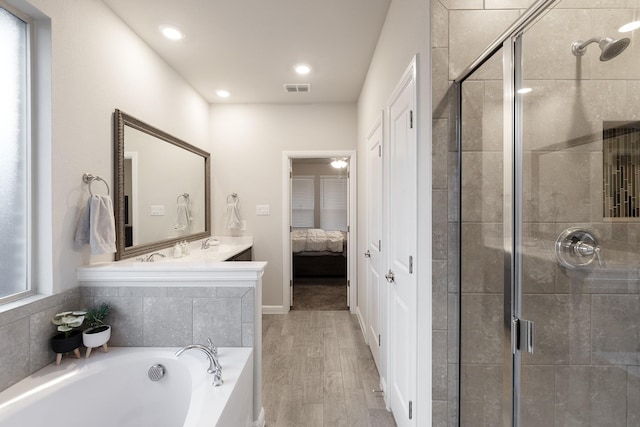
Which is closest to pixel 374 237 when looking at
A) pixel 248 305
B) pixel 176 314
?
pixel 248 305

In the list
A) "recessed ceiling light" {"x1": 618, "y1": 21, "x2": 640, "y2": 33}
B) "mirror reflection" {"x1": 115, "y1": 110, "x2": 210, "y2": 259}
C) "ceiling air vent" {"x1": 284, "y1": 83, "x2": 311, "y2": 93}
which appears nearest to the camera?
"recessed ceiling light" {"x1": 618, "y1": 21, "x2": 640, "y2": 33}

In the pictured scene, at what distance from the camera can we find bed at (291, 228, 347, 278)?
217 inches

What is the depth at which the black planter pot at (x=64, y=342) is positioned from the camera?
1.64 metres

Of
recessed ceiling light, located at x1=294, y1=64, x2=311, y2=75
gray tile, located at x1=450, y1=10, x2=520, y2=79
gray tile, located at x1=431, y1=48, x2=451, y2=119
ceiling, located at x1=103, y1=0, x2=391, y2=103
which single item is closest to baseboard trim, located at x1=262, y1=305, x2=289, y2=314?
ceiling, located at x1=103, y1=0, x2=391, y2=103

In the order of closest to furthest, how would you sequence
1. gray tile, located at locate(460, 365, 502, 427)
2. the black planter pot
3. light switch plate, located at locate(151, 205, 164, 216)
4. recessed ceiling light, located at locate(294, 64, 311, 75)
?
1. gray tile, located at locate(460, 365, 502, 427)
2. the black planter pot
3. light switch plate, located at locate(151, 205, 164, 216)
4. recessed ceiling light, located at locate(294, 64, 311, 75)

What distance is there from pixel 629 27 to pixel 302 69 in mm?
2514

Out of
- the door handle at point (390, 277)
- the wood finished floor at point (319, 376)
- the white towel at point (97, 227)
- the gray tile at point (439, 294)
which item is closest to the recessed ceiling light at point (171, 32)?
the white towel at point (97, 227)

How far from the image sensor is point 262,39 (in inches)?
100

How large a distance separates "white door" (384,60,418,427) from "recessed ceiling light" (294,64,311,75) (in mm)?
1281

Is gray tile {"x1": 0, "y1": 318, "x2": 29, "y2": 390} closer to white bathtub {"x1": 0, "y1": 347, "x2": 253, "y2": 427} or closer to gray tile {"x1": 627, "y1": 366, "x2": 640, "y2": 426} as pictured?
white bathtub {"x1": 0, "y1": 347, "x2": 253, "y2": 427}

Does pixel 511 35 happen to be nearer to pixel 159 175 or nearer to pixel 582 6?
pixel 582 6

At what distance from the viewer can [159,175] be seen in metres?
2.88

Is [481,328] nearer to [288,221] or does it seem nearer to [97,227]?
[97,227]

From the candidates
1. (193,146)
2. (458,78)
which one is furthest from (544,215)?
(193,146)
